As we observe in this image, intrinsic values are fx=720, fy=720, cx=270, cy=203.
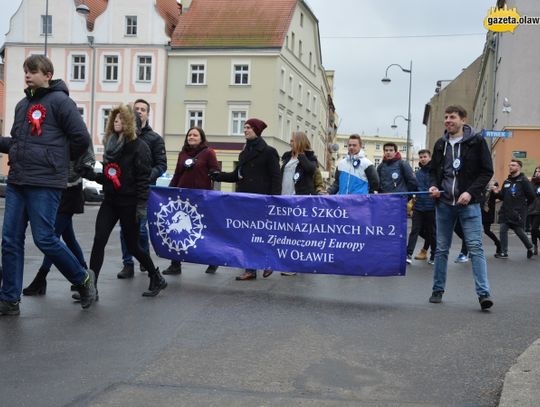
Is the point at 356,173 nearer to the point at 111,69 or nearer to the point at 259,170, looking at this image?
the point at 259,170

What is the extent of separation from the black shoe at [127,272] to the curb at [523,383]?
5.01 m

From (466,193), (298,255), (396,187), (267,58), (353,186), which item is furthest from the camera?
(267,58)

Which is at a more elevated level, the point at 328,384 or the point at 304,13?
the point at 304,13

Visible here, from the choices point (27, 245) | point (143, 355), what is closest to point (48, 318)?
point (143, 355)

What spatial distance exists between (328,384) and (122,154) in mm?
3641

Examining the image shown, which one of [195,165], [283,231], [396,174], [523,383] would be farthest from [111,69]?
[523,383]

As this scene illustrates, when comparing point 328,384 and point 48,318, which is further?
point 48,318

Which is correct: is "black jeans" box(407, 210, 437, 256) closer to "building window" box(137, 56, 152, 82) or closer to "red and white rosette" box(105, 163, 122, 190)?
"red and white rosette" box(105, 163, 122, 190)

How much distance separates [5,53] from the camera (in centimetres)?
5319

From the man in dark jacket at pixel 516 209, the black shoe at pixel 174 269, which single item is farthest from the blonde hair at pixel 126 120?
the man in dark jacket at pixel 516 209

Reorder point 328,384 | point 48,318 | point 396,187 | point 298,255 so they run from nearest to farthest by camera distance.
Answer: point 328,384, point 48,318, point 298,255, point 396,187

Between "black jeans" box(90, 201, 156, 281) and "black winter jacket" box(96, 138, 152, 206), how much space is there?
88mm

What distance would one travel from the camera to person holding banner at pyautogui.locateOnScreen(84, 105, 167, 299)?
715cm

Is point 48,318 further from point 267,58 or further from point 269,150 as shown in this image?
point 267,58
